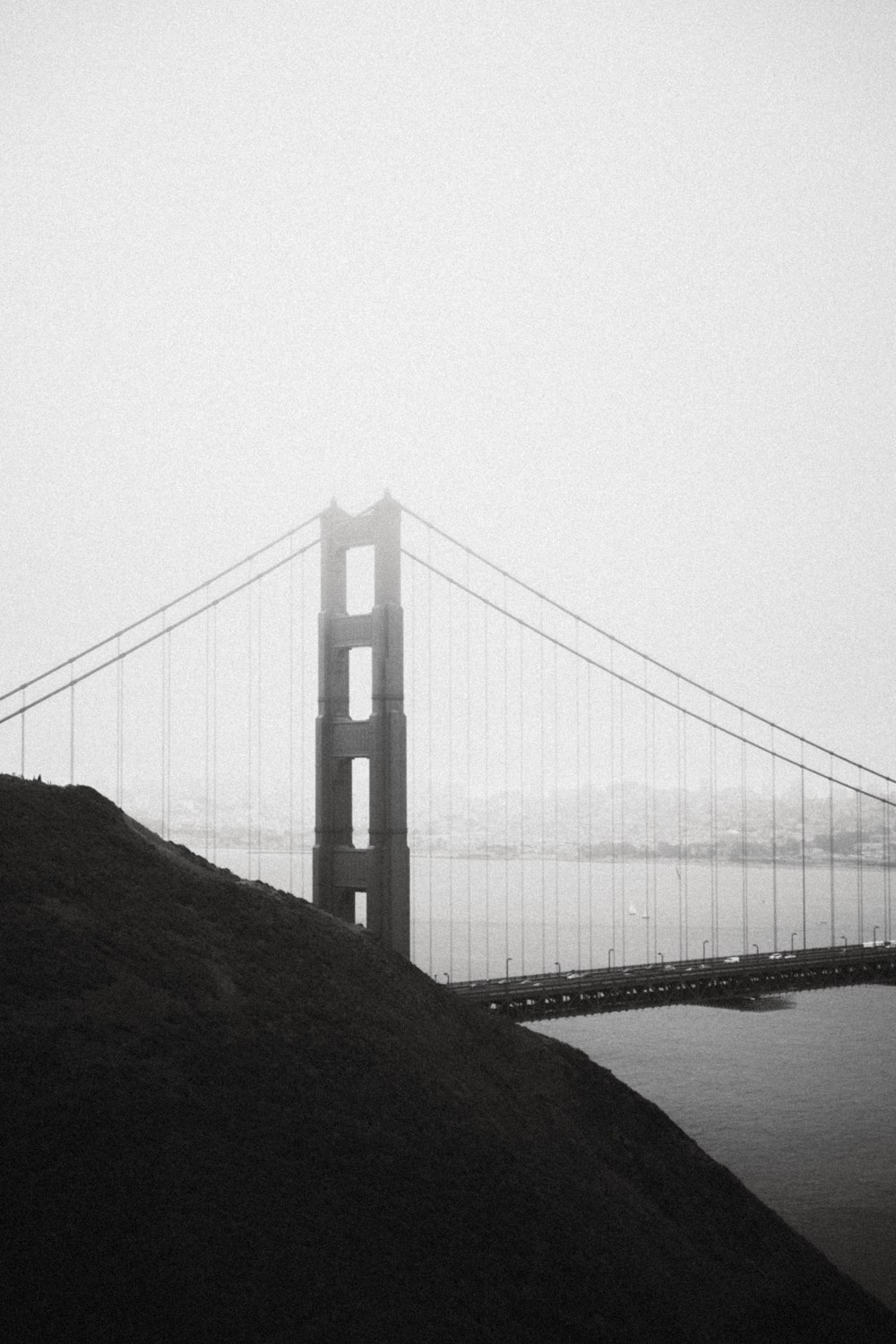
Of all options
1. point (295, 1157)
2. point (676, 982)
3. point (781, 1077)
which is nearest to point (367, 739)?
point (676, 982)

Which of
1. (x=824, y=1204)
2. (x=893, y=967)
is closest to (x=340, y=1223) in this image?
(x=824, y=1204)

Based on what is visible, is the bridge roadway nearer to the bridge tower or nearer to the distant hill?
the bridge tower

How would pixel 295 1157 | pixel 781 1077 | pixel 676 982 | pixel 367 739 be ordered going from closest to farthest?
pixel 295 1157 → pixel 367 739 → pixel 676 982 → pixel 781 1077

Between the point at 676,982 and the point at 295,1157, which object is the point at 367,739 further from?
the point at 295,1157

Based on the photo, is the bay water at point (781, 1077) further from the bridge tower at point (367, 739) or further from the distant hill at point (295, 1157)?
the distant hill at point (295, 1157)

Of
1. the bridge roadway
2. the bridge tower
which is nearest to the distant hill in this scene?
the bridge roadway

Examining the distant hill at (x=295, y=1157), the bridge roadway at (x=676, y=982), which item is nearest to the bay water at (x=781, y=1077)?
the bridge roadway at (x=676, y=982)
